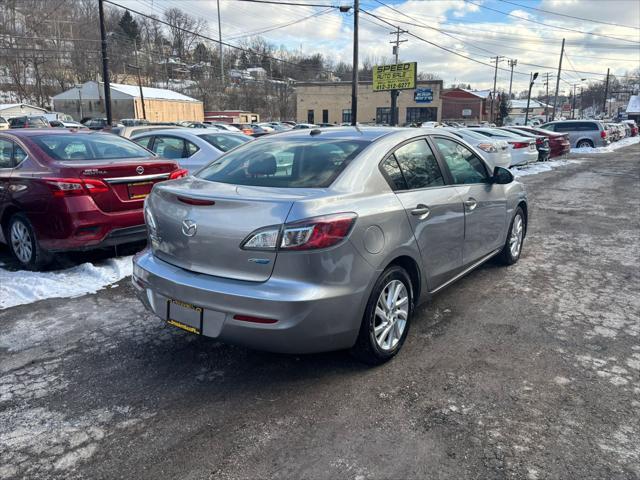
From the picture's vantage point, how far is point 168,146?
27.5ft

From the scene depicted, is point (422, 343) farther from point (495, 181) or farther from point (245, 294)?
point (495, 181)

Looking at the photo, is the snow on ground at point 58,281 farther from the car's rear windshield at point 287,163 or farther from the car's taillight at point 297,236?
the car's taillight at point 297,236

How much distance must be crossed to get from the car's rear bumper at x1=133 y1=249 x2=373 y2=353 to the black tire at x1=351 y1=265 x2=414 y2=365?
0.10 meters

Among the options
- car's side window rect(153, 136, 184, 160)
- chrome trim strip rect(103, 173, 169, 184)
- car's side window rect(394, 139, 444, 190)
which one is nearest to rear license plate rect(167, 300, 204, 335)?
car's side window rect(394, 139, 444, 190)

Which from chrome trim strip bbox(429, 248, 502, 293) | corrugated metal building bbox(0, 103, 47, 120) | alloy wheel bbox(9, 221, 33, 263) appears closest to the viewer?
chrome trim strip bbox(429, 248, 502, 293)

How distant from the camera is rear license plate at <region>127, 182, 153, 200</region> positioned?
5.35m

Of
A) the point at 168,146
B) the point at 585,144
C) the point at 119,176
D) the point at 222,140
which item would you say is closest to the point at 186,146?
the point at 168,146

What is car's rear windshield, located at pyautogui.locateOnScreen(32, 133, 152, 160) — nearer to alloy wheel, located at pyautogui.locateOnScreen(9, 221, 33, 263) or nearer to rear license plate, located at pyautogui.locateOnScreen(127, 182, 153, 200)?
rear license plate, located at pyautogui.locateOnScreen(127, 182, 153, 200)

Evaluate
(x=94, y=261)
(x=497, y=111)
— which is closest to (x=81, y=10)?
(x=94, y=261)

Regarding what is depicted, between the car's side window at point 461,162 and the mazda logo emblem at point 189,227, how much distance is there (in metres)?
2.29

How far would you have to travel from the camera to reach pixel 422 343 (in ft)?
12.4

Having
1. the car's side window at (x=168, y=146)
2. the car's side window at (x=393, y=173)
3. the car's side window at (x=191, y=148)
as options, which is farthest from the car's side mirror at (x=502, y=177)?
the car's side window at (x=168, y=146)

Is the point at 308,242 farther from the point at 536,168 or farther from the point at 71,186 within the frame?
the point at 536,168

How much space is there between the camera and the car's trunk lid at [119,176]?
504 centimetres
